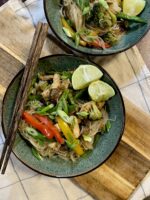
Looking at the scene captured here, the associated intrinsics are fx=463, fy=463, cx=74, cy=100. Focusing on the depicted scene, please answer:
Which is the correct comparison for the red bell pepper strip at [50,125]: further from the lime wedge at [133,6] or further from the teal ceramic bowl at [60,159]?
the lime wedge at [133,6]

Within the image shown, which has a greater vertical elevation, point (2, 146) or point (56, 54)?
point (56, 54)

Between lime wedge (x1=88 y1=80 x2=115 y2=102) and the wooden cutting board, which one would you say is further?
the wooden cutting board

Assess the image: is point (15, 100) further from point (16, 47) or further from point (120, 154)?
point (120, 154)

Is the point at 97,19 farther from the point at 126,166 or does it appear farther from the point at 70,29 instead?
the point at 126,166

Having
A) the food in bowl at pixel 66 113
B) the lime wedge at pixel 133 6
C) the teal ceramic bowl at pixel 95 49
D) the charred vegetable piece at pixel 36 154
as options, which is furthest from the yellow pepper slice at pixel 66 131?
the lime wedge at pixel 133 6

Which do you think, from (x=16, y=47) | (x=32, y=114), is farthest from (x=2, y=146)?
(x=16, y=47)

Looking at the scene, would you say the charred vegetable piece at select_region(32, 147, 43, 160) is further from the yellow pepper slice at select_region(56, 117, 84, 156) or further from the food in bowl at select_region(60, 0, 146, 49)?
the food in bowl at select_region(60, 0, 146, 49)

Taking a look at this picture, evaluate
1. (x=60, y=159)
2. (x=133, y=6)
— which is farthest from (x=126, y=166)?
(x=133, y=6)

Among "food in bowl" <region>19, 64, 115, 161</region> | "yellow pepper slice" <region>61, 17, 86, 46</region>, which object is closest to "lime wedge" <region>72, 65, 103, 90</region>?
"food in bowl" <region>19, 64, 115, 161</region>
